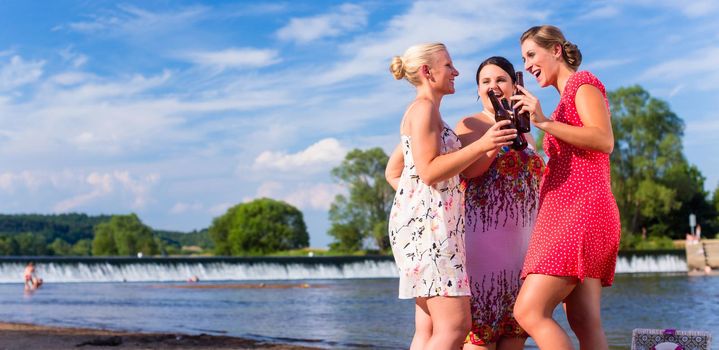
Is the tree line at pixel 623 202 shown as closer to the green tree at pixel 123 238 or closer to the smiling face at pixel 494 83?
the green tree at pixel 123 238

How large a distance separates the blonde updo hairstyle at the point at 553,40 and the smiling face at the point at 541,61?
0.6 inches

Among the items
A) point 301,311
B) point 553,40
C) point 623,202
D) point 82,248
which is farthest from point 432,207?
point 82,248

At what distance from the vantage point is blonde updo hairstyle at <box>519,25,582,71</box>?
340cm

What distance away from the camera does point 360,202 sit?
64938 mm

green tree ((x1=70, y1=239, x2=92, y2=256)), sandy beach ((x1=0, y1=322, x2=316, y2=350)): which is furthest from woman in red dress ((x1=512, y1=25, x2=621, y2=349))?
green tree ((x1=70, y1=239, x2=92, y2=256))

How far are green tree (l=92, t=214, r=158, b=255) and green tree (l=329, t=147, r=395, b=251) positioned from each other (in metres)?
44.1

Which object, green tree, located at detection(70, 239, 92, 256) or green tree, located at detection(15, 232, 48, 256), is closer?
green tree, located at detection(15, 232, 48, 256)

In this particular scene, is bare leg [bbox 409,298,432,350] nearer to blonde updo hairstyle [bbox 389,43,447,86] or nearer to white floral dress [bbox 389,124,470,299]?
white floral dress [bbox 389,124,470,299]

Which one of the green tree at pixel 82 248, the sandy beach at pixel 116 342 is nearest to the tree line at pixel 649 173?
the sandy beach at pixel 116 342

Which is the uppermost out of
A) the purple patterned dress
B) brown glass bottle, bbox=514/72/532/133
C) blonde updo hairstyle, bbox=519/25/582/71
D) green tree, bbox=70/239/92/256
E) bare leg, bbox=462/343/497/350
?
green tree, bbox=70/239/92/256

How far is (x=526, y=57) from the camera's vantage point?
3.48 meters

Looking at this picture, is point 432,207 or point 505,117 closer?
point 505,117

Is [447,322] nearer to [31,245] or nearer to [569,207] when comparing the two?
[569,207]

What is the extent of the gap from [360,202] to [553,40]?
202ft
